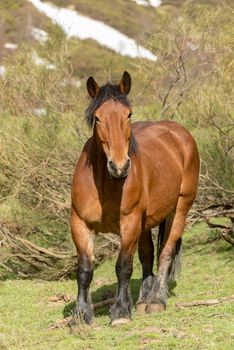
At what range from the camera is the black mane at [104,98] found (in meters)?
6.15

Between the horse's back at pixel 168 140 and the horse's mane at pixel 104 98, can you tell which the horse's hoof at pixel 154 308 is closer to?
the horse's back at pixel 168 140

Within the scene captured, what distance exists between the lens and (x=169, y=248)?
773 cm

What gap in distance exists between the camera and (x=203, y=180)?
1157 centimetres

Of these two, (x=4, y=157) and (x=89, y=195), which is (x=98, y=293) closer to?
(x=89, y=195)

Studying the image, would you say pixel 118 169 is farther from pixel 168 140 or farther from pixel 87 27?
pixel 87 27

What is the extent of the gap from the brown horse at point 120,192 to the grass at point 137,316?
320 mm

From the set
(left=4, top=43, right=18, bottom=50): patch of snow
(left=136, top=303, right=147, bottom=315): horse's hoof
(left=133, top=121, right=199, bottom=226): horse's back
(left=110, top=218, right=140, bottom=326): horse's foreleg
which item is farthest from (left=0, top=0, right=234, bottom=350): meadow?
(left=4, top=43, right=18, bottom=50): patch of snow

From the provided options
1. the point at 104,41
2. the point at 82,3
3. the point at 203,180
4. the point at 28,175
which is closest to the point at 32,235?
the point at 28,175

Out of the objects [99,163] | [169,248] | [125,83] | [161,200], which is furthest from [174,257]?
[125,83]

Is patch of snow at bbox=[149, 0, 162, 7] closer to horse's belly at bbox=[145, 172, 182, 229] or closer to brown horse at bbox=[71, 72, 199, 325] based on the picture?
horse's belly at bbox=[145, 172, 182, 229]

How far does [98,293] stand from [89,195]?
2683 mm

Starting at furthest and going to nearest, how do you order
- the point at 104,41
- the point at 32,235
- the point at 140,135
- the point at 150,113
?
the point at 104,41
the point at 150,113
the point at 32,235
the point at 140,135

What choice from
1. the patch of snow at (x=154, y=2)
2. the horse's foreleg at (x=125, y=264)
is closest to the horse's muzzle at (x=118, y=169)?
the horse's foreleg at (x=125, y=264)

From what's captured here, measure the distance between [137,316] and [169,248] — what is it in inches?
46.2
